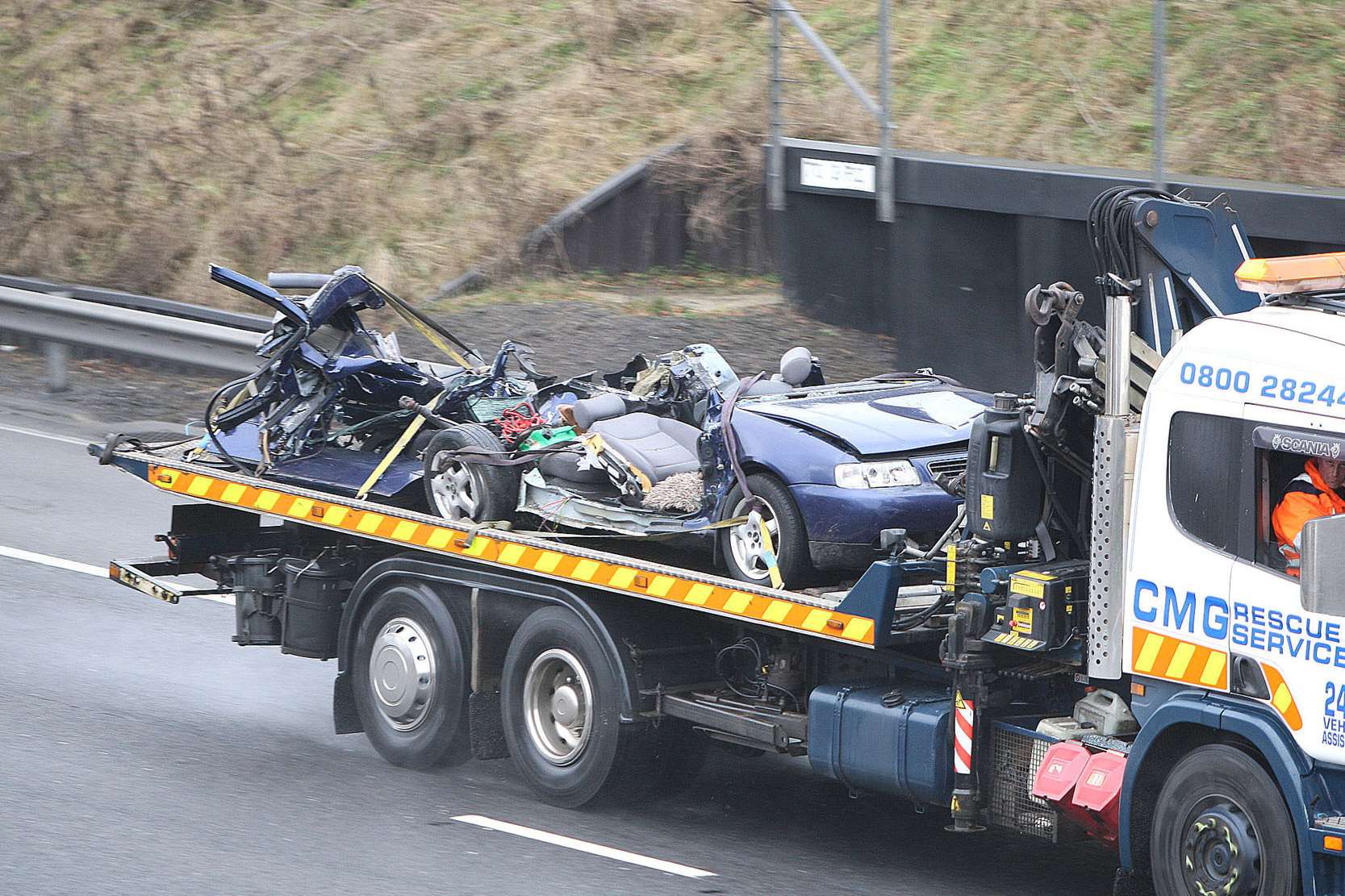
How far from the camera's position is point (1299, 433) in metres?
6.15

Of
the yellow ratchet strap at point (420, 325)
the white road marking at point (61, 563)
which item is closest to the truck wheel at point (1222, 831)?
the yellow ratchet strap at point (420, 325)

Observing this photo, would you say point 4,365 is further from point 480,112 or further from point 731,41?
point 731,41

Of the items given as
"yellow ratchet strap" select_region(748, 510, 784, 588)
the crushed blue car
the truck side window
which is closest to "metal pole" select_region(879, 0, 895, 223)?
the crushed blue car

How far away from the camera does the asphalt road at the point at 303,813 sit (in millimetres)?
7730

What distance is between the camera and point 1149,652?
21.7ft

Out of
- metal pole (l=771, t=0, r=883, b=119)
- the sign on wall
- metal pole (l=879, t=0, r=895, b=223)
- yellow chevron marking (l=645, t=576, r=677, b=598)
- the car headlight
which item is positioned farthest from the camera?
metal pole (l=771, t=0, r=883, b=119)

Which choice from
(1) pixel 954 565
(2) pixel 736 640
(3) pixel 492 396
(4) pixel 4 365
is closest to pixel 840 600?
(1) pixel 954 565

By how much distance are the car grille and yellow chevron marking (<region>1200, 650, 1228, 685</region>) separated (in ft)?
6.63

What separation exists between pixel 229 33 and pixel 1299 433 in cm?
2252

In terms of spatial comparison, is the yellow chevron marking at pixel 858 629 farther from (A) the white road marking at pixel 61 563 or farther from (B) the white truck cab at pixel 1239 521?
(A) the white road marking at pixel 61 563

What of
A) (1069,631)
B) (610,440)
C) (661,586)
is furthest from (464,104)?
(1069,631)

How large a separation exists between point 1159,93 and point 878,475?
6352 mm

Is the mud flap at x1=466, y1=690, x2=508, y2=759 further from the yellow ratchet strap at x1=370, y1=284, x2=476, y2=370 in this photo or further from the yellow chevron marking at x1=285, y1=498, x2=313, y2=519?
the yellow ratchet strap at x1=370, y1=284, x2=476, y2=370

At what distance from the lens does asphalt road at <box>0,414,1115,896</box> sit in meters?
7.73
